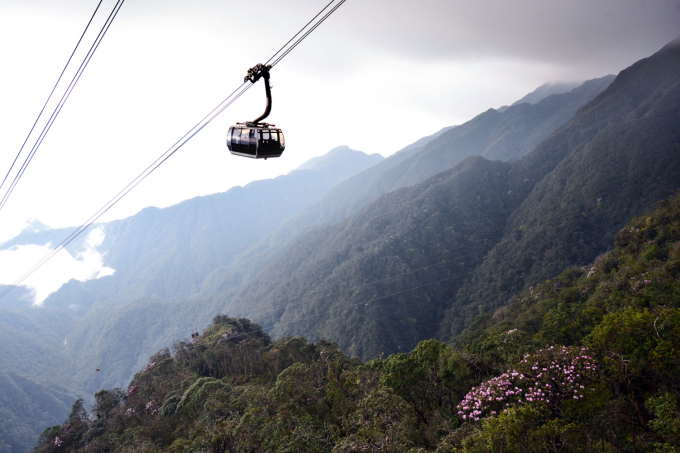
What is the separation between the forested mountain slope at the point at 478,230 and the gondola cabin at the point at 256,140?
290 feet

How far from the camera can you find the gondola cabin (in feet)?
29.1

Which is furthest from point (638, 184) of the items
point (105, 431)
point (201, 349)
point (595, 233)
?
point (105, 431)

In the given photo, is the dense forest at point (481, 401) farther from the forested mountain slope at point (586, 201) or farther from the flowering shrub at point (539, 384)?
the forested mountain slope at point (586, 201)

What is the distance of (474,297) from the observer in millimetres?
101562

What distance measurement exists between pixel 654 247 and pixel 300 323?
94.8 meters

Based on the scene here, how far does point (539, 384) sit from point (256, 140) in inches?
565

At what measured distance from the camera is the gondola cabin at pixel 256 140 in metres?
8.88

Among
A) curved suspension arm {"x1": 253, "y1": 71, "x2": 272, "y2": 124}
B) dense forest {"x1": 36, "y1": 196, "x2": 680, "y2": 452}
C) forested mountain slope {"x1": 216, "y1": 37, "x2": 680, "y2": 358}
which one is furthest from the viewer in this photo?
forested mountain slope {"x1": 216, "y1": 37, "x2": 680, "y2": 358}

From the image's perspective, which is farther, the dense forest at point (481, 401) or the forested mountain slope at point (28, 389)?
the forested mountain slope at point (28, 389)

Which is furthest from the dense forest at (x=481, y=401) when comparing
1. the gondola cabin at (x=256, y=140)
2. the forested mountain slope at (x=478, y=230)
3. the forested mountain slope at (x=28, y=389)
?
the forested mountain slope at (x=28, y=389)

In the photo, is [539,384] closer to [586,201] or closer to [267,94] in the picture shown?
[267,94]

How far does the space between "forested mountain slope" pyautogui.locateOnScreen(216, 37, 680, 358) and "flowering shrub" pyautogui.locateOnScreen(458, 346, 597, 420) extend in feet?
261

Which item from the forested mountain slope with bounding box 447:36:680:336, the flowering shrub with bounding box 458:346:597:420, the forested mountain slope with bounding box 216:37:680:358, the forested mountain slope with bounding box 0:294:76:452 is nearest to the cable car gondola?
the flowering shrub with bounding box 458:346:597:420

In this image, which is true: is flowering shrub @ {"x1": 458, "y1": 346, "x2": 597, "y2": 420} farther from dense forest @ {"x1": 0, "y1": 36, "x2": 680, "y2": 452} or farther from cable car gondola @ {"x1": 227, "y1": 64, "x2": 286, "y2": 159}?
cable car gondola @ {"x1": 227, "y1": 64, "x2": 286, "y2": 159}
